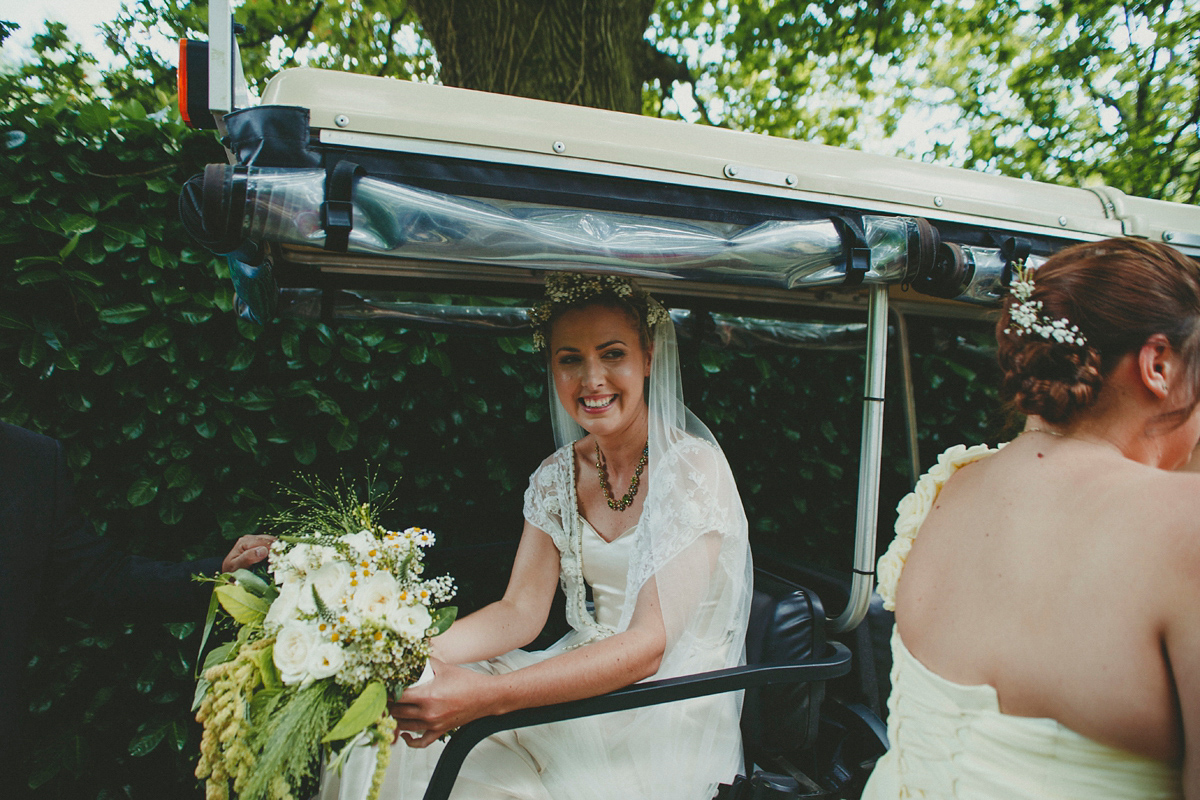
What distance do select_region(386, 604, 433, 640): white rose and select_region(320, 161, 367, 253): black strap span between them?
77 cm

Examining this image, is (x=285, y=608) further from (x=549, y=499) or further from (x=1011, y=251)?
(x=1011, y=251)

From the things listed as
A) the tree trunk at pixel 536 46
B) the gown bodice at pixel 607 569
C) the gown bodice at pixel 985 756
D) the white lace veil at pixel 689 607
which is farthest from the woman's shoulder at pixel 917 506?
the tree trunk at pixel 536 46

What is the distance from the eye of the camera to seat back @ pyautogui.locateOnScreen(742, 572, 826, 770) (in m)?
1.92

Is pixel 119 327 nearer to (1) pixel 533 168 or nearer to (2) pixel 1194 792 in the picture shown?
(1) pixel 533 168

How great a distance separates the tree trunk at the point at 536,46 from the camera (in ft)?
13.1

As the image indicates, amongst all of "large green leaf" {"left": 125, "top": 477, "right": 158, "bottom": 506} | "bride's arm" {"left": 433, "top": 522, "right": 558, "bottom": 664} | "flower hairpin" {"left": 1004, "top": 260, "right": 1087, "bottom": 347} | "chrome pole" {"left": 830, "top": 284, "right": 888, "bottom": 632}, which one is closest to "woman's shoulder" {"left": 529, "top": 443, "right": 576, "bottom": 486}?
"bride's arm" {"left": 433, "top": 522, "right": 558, "bottom": 664}

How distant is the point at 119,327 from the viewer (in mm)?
2498

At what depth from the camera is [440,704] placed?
156 cm

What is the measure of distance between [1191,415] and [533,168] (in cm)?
143

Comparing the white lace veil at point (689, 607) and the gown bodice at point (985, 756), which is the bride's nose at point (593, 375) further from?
the gown bodice at point (985, 756)

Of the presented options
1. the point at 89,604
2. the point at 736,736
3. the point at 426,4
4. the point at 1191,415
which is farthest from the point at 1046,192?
the point at 426,4

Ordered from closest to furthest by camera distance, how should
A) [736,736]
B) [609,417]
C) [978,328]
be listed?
[736,736] < [609,417] < [978,328]

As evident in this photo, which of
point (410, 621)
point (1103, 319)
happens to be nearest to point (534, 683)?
point (410, 621)

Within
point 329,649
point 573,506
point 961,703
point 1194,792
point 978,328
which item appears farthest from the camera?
point 978,328
